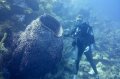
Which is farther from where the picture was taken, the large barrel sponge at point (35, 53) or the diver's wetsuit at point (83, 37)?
the diver's wetsuit at point (83, 37)

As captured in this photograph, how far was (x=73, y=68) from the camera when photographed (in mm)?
11805

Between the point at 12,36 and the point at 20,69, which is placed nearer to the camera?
the point at 20,69

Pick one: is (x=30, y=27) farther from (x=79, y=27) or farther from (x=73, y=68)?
(x=73, y=68)

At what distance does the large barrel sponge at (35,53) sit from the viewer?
896 cm

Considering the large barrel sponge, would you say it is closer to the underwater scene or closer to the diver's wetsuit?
the underwater scene

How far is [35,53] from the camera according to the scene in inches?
353

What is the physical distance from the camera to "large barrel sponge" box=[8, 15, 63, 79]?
8961 mm

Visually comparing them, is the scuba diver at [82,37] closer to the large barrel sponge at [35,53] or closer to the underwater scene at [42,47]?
the underwater scene at [42,47]

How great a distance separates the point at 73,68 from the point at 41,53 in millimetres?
3300

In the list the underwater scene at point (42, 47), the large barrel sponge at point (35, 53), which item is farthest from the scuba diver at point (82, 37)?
the large barrel sponge at point (35, 53)

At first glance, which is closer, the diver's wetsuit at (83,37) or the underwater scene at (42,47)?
the underwater scene at (42,47)

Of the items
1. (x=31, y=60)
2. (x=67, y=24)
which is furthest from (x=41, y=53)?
(x=67, y=24)

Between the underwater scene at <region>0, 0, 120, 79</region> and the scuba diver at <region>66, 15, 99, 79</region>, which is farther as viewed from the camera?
the scuba diver at <region>66, 15, 99, 79</region>

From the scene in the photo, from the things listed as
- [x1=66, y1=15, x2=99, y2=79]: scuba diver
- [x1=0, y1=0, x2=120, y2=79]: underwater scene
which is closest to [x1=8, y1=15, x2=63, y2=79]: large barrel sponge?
[x1=0, y1=0, x2=120, y2=79]: underwater scene
